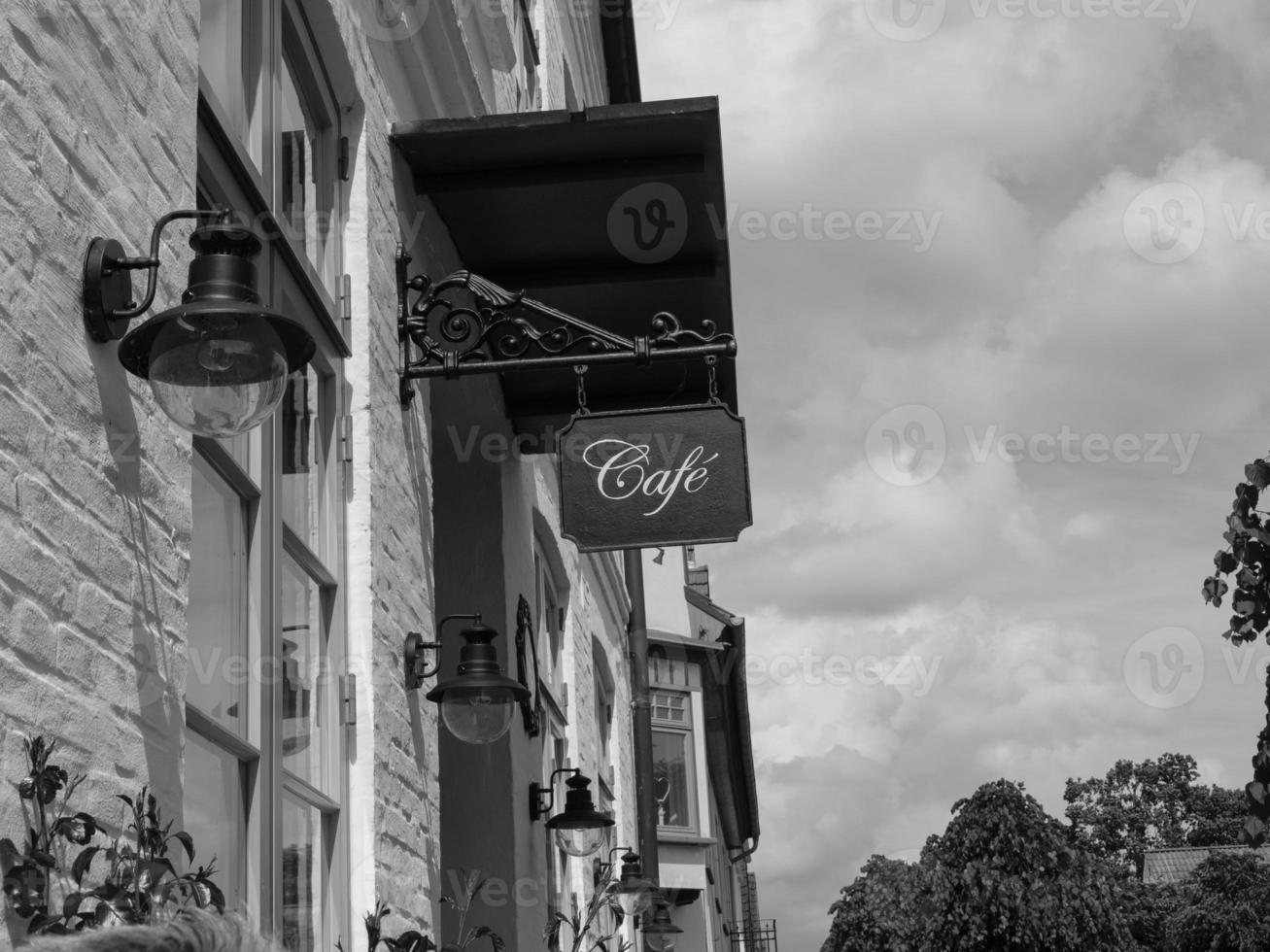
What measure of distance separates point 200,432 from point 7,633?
51 centimetres

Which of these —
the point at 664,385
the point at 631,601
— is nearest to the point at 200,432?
the point at 664,385

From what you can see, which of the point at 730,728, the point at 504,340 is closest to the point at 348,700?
the point at 504,340

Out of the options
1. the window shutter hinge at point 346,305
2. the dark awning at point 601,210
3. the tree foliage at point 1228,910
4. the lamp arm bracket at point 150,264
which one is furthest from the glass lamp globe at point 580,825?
the tree foliage at point 1228,910

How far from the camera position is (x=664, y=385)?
25.5ft

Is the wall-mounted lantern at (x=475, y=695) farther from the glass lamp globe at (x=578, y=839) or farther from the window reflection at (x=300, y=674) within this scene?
the glass lamp globe at (x=578, y=839)

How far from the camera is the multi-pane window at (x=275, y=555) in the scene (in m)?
3.72

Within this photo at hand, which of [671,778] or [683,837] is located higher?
[671,778]

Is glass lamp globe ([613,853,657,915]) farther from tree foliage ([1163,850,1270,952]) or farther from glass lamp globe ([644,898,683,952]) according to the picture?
tree foliage ([1163,850,1270,952])

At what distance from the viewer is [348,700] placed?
16.1ft

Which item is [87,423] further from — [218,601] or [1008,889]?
[1008,889]

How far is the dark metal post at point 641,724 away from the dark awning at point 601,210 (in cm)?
509

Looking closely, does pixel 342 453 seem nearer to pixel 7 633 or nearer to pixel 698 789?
pixel 7 633

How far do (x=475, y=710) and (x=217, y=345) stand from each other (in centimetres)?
284

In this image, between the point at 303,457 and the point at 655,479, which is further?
the point at 655,479
